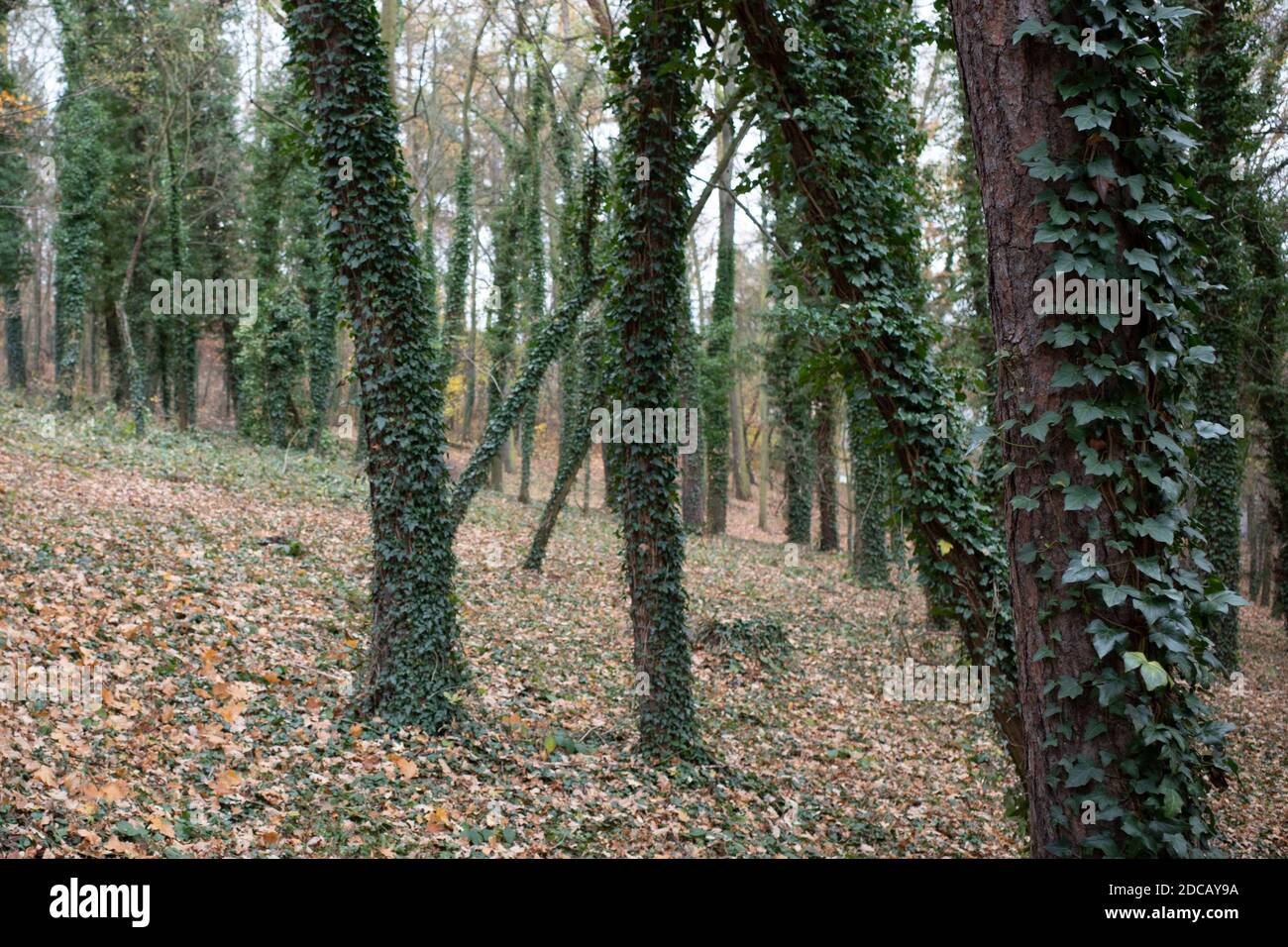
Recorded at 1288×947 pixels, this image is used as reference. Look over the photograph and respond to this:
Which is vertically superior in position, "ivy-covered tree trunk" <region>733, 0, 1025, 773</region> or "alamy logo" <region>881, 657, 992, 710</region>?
Result: "ivy-covered tree trunk" <region>733, 0, 1025, 773</region>

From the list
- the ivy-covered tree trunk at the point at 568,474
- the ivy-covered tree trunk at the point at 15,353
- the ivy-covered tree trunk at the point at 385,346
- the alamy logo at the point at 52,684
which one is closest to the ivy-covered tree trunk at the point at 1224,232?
the ivy-covered tree trunk at the point at 568,474

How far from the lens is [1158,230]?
3.68m

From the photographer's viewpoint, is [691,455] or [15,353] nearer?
[691,455]

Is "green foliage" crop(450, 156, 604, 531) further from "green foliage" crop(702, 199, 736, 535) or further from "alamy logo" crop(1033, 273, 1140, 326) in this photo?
"green foliage" crop(702, 199, 736, 535)

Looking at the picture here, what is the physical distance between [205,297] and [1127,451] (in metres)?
27.2

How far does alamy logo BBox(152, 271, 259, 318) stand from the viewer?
23.6m

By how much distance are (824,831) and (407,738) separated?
11.8ft

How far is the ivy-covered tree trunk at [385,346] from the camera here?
759 cm

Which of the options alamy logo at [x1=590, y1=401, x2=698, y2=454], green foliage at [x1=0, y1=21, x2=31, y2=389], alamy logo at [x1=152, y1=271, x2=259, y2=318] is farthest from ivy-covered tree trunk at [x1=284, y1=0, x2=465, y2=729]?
green foliage at [x1=0, y1=21, x2=31, y2=389]
